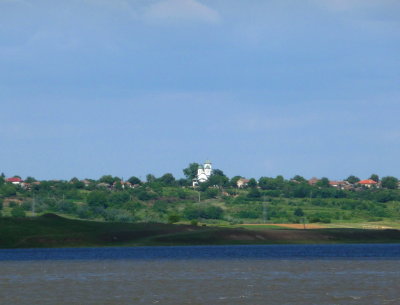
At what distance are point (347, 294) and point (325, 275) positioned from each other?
22.0m

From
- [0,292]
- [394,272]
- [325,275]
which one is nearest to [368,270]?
[394,272]

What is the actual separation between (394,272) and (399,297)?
29559 millimetres

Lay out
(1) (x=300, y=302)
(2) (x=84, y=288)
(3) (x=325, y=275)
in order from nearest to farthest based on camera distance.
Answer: (1) (x=300, y=302)
(2) (x=84, y=288)
(3) (x=325, y=275)

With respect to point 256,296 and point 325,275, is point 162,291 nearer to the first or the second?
point 256,296

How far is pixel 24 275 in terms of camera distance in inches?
3477

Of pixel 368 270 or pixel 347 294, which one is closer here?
pixel 347 294

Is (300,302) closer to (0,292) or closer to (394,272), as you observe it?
(0,292)

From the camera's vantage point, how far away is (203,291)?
6469cm

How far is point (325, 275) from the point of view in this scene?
81.9 m

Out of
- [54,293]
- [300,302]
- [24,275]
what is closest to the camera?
[300,302]

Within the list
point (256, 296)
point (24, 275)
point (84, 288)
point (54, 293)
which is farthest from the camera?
point (24, 275)

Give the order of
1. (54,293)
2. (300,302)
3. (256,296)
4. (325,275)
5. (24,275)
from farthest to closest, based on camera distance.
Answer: (24,275) → (325,275) → (54,293) → (256,296) → (300,302)

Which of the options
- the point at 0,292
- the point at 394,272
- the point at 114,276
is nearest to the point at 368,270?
the point at 394,272

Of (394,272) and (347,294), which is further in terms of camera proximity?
(394,272)
